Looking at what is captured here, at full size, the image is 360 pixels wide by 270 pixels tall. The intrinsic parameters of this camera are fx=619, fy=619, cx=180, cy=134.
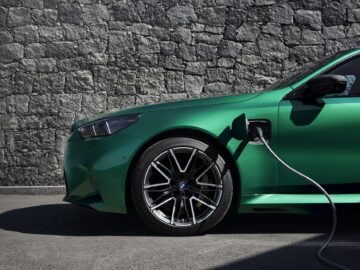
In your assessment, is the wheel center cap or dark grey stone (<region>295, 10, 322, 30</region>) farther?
dark grey stone (<region>295, 10, 322, 30</region>)

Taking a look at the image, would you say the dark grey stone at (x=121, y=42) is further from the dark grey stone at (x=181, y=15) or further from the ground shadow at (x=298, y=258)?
the ground shadow at (x=298, y=258)

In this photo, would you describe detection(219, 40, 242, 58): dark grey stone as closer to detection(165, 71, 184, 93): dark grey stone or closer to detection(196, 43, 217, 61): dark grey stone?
detection(196, 43, 217, 61): dark grey stone

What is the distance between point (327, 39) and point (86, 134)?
5040 millimetres

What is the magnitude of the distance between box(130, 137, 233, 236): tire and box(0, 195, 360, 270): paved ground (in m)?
0.14

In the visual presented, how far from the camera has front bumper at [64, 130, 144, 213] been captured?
4.75 metres

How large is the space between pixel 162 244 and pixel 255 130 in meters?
1.10

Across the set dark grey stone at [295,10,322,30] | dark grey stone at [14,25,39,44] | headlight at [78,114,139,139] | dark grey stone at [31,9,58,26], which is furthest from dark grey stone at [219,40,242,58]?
headlight at [78,114,139,139]

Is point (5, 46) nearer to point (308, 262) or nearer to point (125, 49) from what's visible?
point (125, 49)

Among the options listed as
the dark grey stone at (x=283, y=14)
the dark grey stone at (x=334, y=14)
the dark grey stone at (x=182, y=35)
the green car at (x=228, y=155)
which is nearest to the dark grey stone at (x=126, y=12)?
the dark grey stone at (x=182, y=35)

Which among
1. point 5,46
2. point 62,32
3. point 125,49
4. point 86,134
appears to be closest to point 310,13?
point 125,49

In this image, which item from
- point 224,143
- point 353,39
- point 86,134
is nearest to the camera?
point 224,143

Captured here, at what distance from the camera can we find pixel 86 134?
502 cm

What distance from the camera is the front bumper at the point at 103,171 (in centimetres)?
475

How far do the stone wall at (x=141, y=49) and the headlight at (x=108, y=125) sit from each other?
12.9ft
